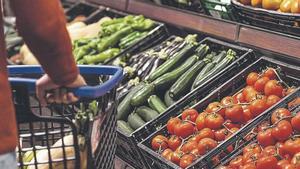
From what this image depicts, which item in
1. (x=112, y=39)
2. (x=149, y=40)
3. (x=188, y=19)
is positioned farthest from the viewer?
(x=112, y=39)

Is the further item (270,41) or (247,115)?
(270,41)

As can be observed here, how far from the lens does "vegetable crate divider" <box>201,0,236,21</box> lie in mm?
3334

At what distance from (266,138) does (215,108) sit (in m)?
0.45

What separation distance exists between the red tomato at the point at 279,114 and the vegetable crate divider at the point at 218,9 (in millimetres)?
878

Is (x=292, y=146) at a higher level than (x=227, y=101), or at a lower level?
higher

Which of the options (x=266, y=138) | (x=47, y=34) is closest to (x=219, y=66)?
(x=266, y=138)

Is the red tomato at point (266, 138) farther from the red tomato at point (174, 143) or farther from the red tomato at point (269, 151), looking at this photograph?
the red tomato at point (174, 143)

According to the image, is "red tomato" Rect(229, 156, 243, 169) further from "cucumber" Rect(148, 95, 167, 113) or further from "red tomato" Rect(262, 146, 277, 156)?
"cucumber" Rect(148, 95, 167, 113)

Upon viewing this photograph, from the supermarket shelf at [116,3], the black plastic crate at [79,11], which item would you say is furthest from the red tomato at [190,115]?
the black plastic crate at [79,11]

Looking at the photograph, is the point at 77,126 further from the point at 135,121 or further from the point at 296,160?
the point at 135,121

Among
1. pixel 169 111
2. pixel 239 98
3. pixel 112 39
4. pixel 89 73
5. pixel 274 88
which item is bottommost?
pixel 112 39

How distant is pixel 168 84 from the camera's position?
3490 mm

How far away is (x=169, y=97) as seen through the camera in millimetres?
3354

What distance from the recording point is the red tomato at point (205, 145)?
2641 millimetres
